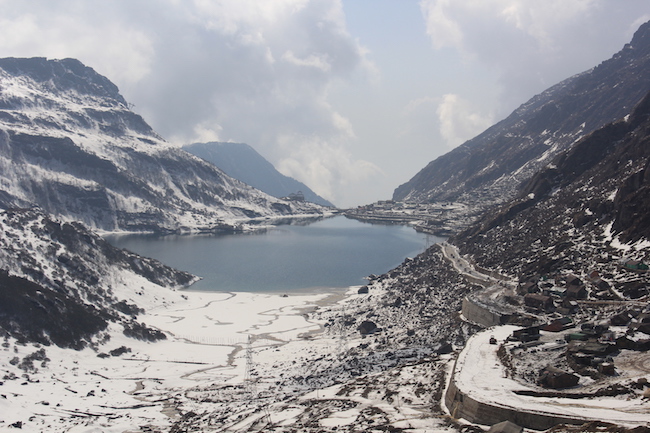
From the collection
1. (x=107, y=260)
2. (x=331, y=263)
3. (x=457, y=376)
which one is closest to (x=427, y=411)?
(x=457, y=376)

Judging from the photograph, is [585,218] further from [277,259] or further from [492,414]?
[277,259]

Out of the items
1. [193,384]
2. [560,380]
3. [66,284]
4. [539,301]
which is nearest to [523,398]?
[560,380]

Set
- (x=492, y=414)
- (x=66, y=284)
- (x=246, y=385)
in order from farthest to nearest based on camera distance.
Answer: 1. (x=66, y=284)
2. (x=246, y=385)
3. (x=492, y=414)

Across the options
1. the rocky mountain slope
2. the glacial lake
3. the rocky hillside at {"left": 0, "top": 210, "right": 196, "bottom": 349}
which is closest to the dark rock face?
the rocky hillside at {"left": 0, "top": 210, "right": 196, "bottom": 349}

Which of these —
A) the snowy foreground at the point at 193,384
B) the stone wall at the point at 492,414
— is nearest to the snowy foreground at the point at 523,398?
the stone wall at the point at 492,414

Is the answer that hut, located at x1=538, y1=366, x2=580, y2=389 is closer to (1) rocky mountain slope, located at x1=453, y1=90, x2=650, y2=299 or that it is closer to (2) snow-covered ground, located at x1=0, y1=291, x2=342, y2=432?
(1) rocky mountain slope, located at x1=453, y1=90, x2=650, y2=299

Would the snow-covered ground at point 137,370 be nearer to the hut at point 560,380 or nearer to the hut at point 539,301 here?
the hut at point 560,380
